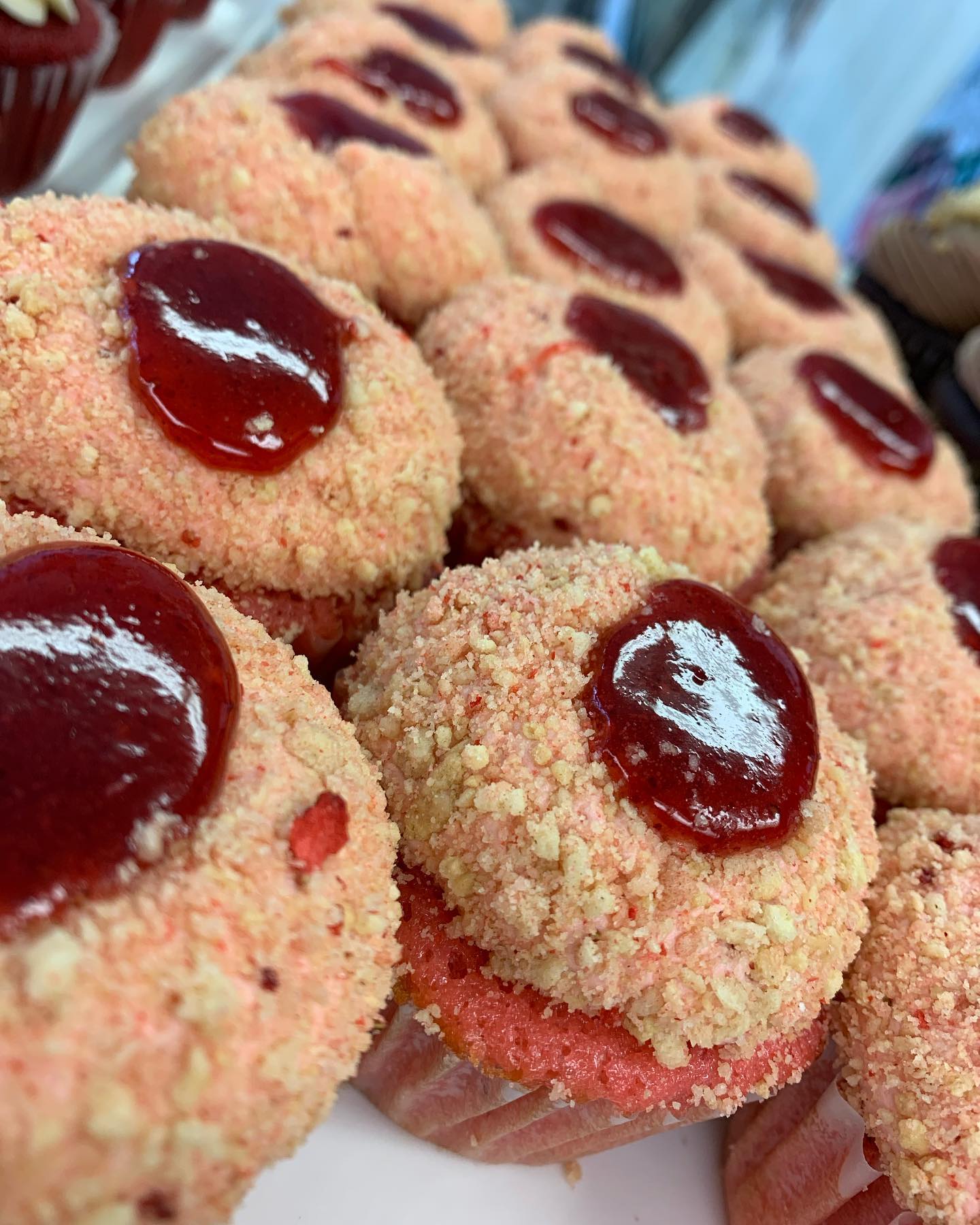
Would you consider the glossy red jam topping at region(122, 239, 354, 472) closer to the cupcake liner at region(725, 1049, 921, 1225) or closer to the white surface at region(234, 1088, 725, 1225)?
the white surface at region(234, 1088, 725, 1225)

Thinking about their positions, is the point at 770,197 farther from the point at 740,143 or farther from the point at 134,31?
the point at 134,31

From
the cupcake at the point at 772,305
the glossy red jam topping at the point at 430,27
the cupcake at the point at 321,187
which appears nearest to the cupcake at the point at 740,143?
the cupcake at the point at 772,305

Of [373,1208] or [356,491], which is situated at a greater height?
[356,491]

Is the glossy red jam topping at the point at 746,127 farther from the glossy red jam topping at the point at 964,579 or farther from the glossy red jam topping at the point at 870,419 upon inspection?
the glossy red jam topping at the point at 964,579

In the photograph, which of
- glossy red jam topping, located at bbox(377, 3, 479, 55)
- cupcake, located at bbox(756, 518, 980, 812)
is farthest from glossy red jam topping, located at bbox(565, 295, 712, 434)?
glossy red jam topping, located at bbox(377, 3, 479, 55)

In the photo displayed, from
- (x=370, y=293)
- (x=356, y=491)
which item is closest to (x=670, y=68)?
(x=370, y=293)

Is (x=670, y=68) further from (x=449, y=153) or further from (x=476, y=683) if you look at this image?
(x=476, y=683)
